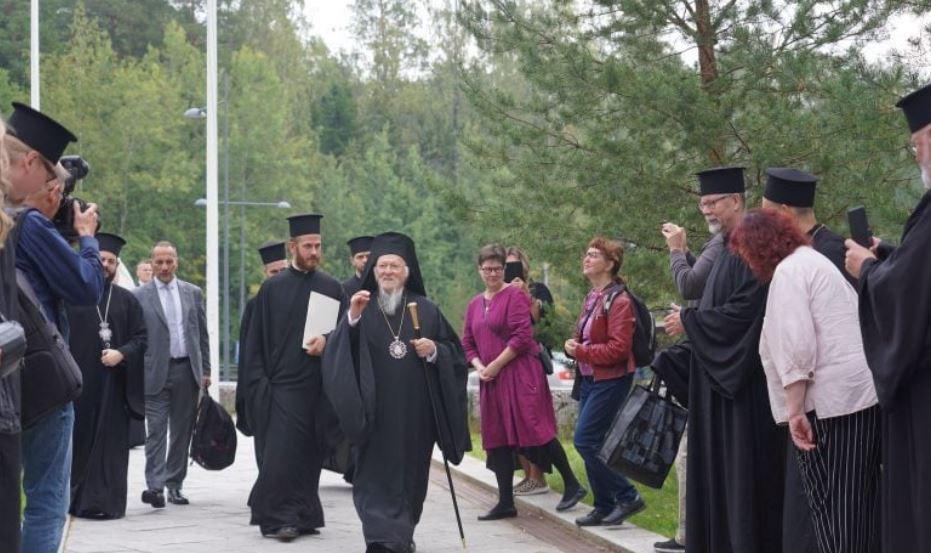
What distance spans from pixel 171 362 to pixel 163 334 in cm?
26

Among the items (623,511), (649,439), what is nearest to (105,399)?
(623,511)

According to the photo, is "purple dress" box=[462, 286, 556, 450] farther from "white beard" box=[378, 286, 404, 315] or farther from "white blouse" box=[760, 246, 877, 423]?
"white blouse" box=[760, 246, 877, 423]

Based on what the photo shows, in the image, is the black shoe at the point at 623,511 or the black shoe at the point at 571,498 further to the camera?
the black shoe at the point at 571,498

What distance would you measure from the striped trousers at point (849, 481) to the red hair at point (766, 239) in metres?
0.78

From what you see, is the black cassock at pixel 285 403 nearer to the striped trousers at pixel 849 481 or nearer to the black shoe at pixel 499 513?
the black shoe at pixel 499 513

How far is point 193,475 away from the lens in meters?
14.8

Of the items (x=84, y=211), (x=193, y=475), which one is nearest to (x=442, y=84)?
(x=193, y=475)

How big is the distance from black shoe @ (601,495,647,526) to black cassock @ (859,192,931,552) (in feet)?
15.2

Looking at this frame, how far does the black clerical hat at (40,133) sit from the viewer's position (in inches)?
235

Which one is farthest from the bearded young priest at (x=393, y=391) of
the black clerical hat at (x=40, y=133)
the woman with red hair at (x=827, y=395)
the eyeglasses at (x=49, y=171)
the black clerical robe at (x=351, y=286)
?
the black clerical hat at (x=40, y=133)

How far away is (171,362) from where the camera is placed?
12.7 meters

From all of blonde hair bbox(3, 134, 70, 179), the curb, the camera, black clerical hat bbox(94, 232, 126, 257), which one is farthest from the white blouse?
black clerical hat bbox(94, 232, 126, 257)

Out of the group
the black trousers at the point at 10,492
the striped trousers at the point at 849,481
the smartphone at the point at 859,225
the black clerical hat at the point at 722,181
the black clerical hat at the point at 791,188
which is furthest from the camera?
the black clerical hat at the point at 722,181

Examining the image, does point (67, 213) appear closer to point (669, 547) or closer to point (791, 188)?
point (791, 188)
